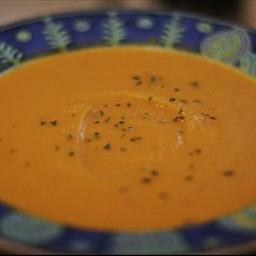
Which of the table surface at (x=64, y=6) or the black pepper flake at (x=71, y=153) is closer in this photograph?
the black pepper flake at (x=71, y=153)

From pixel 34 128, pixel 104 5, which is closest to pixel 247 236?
pixel 34 128

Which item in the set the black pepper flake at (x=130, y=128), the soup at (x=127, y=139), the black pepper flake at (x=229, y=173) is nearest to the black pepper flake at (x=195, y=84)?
the soup at (x=127, y=139)

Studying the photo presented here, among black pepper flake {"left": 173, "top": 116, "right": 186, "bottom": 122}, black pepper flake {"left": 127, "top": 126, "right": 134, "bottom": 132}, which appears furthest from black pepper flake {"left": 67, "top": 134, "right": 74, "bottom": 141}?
black pepper flake {"left": 173, "top": 116, "right": 186, "bottom": 122}

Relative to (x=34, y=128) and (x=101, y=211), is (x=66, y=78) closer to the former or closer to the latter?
(x=34, y=128)

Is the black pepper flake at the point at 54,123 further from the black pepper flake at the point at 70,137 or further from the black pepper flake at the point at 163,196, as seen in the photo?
the black pepper flake at the point at 163,196

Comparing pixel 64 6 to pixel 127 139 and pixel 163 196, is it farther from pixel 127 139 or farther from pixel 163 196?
pixel 163 196

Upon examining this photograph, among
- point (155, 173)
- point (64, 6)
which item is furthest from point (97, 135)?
point (64, 6)

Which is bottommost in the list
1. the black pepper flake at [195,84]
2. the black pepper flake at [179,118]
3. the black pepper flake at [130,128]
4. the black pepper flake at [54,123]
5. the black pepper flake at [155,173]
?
the black pepper flake at [155,173]
